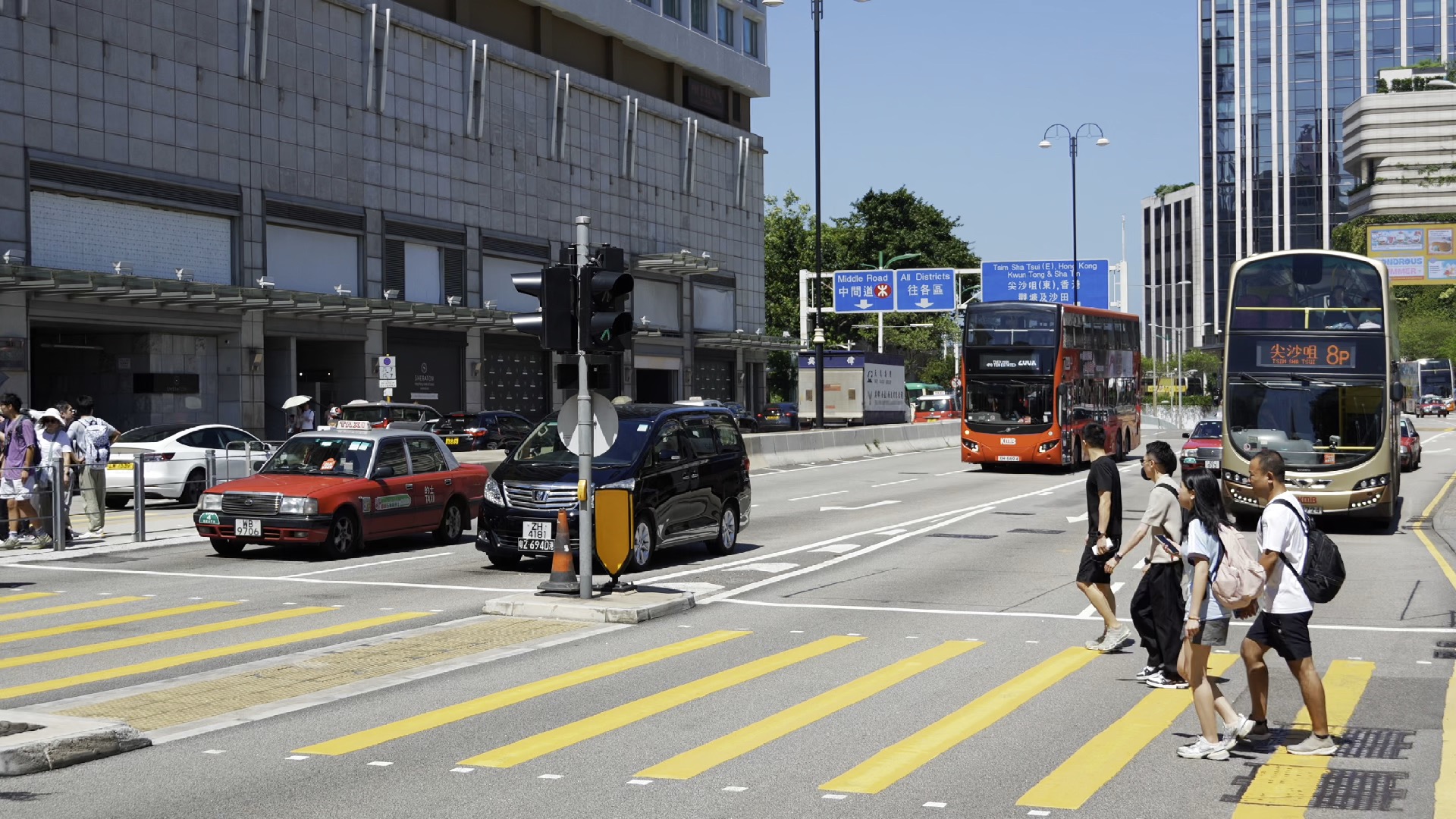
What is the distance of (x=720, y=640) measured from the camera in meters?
12.9

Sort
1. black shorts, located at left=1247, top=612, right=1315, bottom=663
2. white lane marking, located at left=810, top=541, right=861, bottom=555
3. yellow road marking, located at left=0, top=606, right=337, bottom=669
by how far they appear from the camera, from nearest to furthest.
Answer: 1. black shorts, located at left=1247, top=612, right=1315, bottom=663
2. yellow road marking, located at left=0, top=606, right=337, bottom=669
3. white lane marking, located at left=810, top=541, right=861, bottom=555

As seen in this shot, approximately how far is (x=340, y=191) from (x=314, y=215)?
167 cm

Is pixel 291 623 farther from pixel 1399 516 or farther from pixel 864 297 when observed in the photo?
pixel 864 297

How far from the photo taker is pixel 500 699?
10.1 m

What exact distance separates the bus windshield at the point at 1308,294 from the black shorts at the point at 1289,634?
17.0 metres

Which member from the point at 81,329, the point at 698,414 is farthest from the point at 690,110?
the point at 698,414

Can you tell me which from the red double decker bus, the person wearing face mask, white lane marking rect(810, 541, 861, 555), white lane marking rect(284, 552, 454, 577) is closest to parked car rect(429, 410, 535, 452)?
the red double decker bus

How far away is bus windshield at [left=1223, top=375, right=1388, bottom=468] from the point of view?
933 inches

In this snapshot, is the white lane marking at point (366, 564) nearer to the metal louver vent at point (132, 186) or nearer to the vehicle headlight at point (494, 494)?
the vehicle headlight at point (494, 494)

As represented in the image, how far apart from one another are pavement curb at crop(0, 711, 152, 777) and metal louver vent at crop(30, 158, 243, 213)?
3242cm

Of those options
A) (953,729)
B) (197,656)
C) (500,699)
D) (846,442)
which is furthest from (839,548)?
(846,442)

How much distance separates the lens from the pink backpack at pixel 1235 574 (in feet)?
27.4

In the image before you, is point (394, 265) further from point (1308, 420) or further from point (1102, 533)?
point (1102, 533)

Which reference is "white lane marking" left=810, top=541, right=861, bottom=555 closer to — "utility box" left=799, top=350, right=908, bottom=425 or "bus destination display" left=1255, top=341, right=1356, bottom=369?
"bus destination display" left=1255, top=341, right=1356, bottom=369
